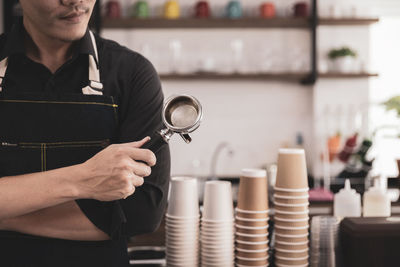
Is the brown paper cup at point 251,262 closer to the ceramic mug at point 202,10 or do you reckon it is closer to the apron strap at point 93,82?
the apron strap at point 93,82

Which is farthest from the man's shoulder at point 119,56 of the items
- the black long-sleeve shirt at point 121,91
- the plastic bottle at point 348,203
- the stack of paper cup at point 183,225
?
the plastic bottle at point 348,203

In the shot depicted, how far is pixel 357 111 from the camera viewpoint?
13.9ft

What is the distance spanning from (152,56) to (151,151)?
3260 mm

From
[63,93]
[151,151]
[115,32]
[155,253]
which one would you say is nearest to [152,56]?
[115,32]

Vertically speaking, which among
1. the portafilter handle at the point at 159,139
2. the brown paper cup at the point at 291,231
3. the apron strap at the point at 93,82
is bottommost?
the brown paper cup at the point at 291,231

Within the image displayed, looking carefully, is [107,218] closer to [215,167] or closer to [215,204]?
[215,204]

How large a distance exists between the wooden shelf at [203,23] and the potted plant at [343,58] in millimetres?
377

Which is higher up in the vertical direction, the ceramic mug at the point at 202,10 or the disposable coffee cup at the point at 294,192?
the ceramic mug at the point at 202,10

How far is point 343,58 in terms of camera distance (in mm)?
4062

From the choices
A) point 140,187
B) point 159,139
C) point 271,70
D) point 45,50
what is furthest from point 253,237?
point 271,70

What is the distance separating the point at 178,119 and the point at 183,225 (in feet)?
1.42

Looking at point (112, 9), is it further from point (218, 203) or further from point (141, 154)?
point (141, 154)

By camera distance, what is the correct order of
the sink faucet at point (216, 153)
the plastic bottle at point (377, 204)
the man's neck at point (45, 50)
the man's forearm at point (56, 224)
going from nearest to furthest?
the man's forearm at point (56, 224)
the man's neck at point (45, 50)
the plastic bottle at point (377, 204)
the sink faucet at point (216, 153)

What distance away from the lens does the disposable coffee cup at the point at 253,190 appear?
127 cm
